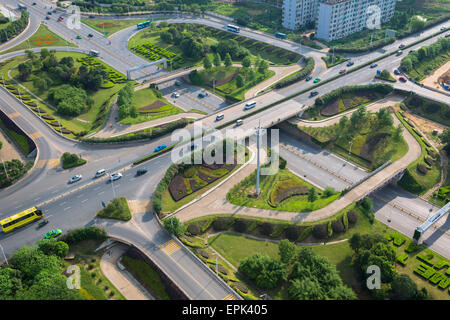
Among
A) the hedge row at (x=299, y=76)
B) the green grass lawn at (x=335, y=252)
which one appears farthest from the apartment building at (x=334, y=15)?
the green grass lawn at (x=335, y=252)

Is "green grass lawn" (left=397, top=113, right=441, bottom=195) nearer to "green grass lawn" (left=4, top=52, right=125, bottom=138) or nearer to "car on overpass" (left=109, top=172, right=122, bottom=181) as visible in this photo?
"car on overpass" (left=109, top=172, right=122, bottom=181)

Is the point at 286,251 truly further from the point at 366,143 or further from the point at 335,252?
the point at 366,143

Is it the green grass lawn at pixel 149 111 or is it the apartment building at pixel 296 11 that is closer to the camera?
the green grass lawn at pixel 149 111

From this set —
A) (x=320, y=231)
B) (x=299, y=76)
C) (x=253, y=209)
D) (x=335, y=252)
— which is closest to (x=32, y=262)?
(x=253, y=209)

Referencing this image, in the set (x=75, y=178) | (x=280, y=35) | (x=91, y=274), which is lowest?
(x=91, y=274)

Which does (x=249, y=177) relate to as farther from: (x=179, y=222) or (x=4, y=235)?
(x=4, y=235)

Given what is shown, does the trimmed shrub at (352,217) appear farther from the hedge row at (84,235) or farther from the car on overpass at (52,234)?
the car on overpass at (52,234)
